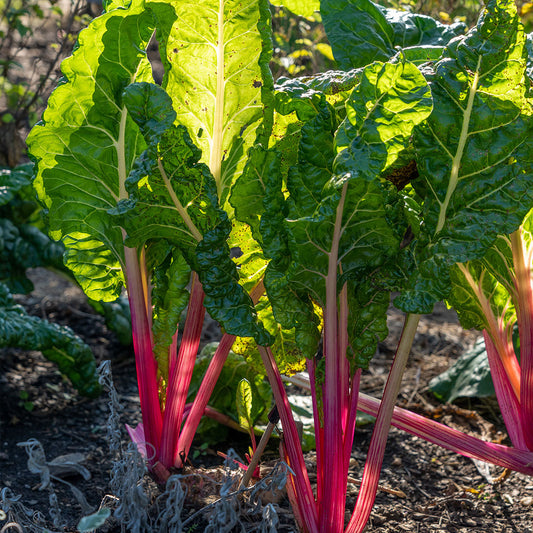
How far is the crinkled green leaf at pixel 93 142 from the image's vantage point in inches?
57.7

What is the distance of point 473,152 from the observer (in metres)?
1.33

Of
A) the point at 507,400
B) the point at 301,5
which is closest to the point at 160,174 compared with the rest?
the point at 301,5

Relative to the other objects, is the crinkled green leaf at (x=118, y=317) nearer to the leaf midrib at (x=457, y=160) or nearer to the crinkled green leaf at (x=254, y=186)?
the crinkled green leaf at (x=254, y=186)

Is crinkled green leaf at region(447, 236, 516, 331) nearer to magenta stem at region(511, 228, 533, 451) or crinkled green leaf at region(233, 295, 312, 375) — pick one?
magenta stem at region(511, 228, 533, 451)

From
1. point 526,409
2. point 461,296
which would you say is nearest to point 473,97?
point 461,296

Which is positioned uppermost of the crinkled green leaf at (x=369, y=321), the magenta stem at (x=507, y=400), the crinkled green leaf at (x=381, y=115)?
the crinkled green leaf at (x=381, y=115)

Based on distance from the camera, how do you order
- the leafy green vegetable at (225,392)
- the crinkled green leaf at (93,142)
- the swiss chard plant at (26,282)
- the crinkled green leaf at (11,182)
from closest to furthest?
the crinkled green leaf at (93,142)
the leafy green vegetable at (225,392)
the swiss chard plant at (26,282)
the crinkled green leaf at (11,182)

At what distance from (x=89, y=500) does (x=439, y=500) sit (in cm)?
102

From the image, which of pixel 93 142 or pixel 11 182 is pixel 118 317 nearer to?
pixel 11 182

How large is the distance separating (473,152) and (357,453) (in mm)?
1180

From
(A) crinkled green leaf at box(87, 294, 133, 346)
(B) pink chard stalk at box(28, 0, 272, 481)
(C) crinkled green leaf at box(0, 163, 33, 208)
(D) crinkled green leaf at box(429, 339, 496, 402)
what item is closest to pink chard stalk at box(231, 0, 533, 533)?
(B) pink chard stalk at box(28, 0, 272, 481)

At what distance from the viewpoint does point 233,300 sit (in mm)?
1372

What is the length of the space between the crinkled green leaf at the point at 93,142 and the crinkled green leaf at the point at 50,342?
0.49 m

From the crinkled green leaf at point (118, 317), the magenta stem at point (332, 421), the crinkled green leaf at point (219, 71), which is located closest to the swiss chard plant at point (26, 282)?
the crinkled green leaf at point (118, 317)
